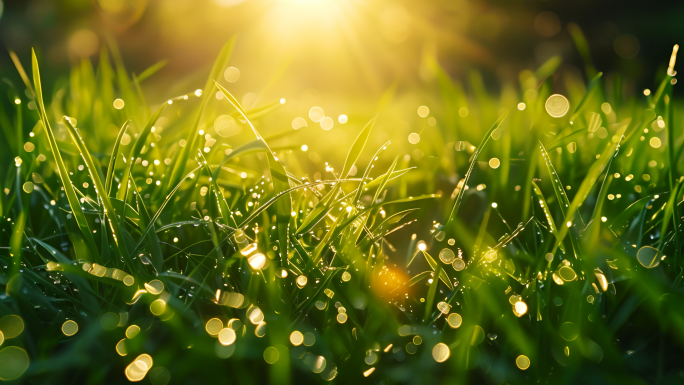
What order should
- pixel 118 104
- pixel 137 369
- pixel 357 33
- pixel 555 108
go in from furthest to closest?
pixel 357 33 < pixel 118 104 < pixel 555 108 < pixel 137 369

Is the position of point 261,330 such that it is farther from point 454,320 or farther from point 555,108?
point 555,108

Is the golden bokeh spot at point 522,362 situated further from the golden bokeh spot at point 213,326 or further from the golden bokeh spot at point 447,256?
the golden bokeh spot at point 213,326

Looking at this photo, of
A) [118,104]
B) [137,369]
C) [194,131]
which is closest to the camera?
[137,369]

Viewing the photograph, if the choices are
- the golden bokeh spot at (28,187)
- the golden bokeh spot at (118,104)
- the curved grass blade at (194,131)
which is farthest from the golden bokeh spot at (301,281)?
the golden bokeh spot at (118,104)

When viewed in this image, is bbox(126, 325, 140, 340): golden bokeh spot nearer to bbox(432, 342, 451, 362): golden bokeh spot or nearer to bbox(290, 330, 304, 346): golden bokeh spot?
bbox(290, 330, 304, 346): golden bokeh spot

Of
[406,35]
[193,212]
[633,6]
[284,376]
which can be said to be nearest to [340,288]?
[284,376]

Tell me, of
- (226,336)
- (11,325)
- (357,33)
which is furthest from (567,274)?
(357,33)

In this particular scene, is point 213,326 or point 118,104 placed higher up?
point 213,326

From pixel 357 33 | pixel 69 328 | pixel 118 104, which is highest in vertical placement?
pixel 69 328

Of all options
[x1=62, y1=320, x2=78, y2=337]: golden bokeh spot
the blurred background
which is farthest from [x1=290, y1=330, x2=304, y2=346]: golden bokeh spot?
the blurred background

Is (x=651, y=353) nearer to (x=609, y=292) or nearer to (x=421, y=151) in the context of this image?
(x=609, y=292)

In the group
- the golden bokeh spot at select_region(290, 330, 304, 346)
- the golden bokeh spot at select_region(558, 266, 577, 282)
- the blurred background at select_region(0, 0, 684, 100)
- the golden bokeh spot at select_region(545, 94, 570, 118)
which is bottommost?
the blurred background at select_region(0, 0, 684, 100)

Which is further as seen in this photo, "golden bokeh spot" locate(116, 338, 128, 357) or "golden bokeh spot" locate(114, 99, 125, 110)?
"golden bokeh spot" locate(114, 99, 125, 110)
